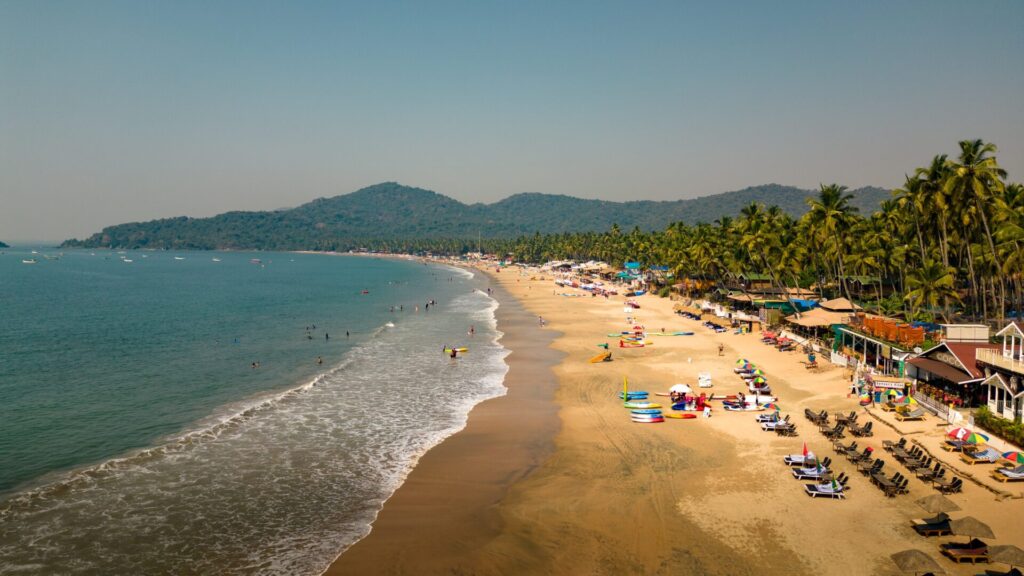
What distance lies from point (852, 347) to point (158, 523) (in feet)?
129

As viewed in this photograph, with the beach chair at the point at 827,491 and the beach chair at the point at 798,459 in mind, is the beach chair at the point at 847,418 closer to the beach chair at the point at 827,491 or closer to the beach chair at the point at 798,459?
the beach chair at the point at 798,459

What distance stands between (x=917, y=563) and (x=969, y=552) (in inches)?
74.1

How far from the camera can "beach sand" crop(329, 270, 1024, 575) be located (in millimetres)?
17500

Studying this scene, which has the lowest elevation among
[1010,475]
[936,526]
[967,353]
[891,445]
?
[936,526]

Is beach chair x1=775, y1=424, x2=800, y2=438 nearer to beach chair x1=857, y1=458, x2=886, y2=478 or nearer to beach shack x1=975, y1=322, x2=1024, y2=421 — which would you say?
beach chair x1=857, y1=458, x2=886, y2=478

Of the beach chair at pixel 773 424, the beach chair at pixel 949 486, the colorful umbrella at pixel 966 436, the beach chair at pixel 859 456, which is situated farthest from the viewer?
the beach chair at pixel 773 424

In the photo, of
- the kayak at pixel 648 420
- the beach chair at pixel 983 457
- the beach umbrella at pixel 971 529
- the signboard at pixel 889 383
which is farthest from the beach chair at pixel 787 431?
the beach umbrella at pixel 971 529

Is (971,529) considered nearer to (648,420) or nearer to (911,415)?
(911,415)

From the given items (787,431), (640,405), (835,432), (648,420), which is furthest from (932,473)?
(640,405)

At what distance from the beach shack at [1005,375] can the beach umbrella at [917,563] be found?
12497 millimetres

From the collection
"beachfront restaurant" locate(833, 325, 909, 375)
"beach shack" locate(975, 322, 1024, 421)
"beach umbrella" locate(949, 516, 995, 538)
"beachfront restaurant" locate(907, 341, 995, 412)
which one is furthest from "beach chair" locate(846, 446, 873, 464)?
"beachfront restaurant" locate(833, 325, 909, 375)

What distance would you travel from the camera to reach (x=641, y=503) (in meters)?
21.1

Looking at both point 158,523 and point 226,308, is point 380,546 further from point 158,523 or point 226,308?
point 226,308

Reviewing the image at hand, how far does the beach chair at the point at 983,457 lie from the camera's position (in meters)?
22.2
